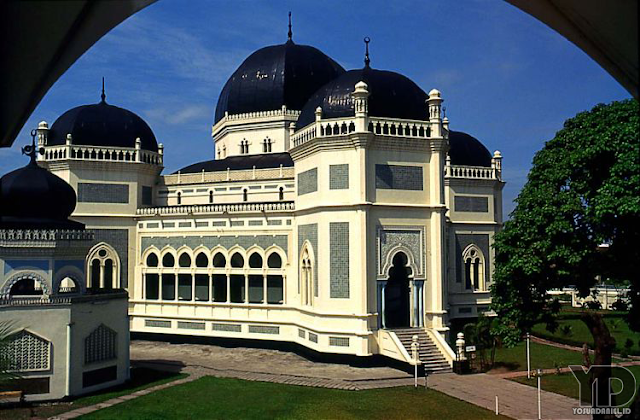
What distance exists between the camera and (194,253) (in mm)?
28328

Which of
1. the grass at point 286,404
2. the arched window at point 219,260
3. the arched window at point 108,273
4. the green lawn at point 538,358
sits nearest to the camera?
the grass at point 286,404

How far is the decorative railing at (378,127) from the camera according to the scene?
74.3ft

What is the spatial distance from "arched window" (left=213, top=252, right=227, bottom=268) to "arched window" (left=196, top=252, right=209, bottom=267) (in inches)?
18.9

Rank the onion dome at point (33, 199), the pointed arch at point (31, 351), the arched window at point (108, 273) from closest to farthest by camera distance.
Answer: the pointed arch at point (31, 351), the onion dome at point (33, 199), the arched window at point (108, 273)

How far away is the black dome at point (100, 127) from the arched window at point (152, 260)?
6049 millimetres

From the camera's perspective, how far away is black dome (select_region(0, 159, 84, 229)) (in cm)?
1966

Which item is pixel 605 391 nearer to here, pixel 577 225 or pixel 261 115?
pixel 577 225

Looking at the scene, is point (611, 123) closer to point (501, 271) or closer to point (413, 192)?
point (501, 271)

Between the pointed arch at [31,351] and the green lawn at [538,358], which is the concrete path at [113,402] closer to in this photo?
the pointed arch at [31,351]

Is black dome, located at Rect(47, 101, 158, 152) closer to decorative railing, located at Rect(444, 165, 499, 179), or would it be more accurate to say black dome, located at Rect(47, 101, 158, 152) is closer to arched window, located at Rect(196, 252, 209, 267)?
arched window, located at Rect(196, 252, 209, 267)

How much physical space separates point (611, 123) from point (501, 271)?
4.65 meters

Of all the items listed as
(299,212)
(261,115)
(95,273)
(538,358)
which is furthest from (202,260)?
(538,358)

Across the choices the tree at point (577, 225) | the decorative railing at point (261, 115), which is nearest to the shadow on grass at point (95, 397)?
the tree at point (577, 225)

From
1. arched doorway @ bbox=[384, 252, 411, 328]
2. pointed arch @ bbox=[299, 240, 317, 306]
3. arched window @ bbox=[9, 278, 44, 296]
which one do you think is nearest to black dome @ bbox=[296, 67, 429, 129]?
pointed arch @ bbox=[299, 240, 317, 306]
